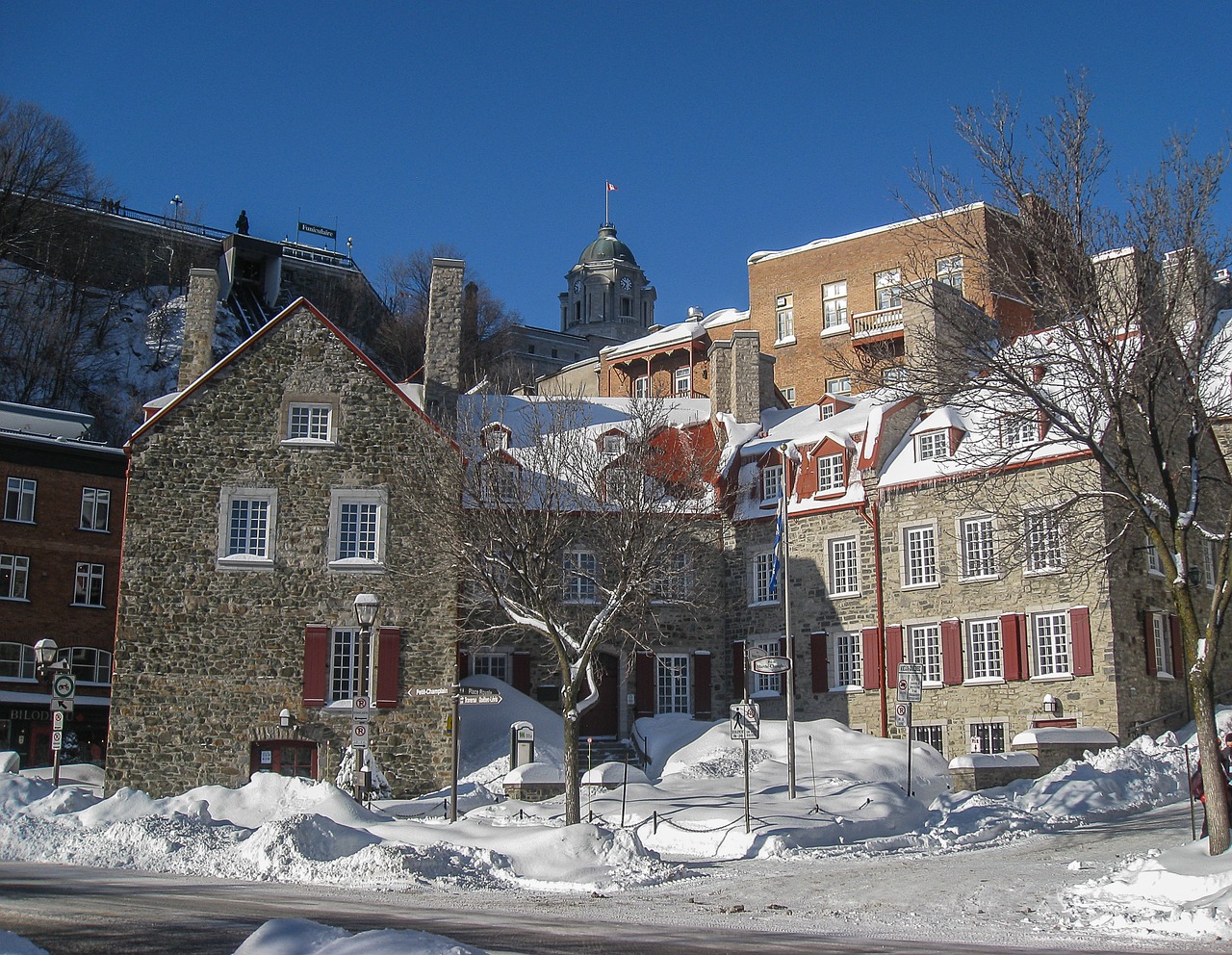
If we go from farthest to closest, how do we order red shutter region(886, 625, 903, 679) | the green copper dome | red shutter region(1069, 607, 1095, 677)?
the green copper dome → red shutter region(886, 625, 903, 679) → red shutter region(1069, 607, 1095, 677)

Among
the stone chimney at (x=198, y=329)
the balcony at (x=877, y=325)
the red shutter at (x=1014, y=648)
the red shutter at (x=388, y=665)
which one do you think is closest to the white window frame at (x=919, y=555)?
the red shutter at (x=1014, y=648)

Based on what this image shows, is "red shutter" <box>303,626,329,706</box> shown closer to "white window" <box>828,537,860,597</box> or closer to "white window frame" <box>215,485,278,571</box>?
"white window frame" <box>215,485,278,571</box>

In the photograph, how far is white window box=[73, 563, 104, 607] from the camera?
40750 mm

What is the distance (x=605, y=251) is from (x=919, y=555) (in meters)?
106

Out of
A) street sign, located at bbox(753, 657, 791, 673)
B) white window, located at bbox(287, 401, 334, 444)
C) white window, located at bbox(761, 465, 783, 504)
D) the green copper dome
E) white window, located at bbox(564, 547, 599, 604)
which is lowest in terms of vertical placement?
street sign, located at bbox(753, 657, 791, 673)

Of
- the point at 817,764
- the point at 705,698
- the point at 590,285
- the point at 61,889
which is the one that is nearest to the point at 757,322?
the point at 705,698

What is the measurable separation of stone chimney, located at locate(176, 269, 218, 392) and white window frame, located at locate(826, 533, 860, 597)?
17.3 meters

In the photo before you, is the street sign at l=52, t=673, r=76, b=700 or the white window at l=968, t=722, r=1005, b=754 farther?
the white window at l=968, t=722, r=1005, b=754

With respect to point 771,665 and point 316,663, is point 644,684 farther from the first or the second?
point 771,665

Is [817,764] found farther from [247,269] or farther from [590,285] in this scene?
[590,285]

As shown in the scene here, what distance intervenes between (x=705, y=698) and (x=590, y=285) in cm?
10007

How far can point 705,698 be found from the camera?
118ft

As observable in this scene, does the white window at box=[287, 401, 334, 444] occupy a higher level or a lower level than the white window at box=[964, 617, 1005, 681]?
higher

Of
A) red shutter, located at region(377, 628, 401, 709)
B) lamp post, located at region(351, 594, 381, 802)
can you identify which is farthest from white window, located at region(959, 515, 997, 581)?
lamp post, located at region(351, 594, 381, 802)
